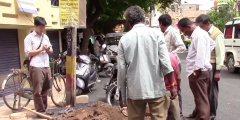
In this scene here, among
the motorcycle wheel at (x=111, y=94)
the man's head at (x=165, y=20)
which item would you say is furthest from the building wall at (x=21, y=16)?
the man's head at (x=165, y=20)

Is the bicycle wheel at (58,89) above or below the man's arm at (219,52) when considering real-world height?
below

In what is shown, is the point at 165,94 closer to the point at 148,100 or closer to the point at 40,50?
the point at 148,100

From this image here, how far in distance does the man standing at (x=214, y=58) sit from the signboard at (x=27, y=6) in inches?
192

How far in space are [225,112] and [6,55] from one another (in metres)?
6.09

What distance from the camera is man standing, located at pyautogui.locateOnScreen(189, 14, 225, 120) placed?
4.05 metres

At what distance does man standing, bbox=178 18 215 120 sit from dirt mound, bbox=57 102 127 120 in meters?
1.33

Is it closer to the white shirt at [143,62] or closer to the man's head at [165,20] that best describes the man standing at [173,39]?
the man's head at [165,20]

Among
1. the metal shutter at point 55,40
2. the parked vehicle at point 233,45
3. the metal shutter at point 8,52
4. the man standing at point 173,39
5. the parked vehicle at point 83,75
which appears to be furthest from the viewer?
the metal shutter at point 55,40

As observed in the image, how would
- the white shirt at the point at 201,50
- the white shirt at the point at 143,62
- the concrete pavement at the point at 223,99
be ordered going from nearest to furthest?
the white shirt at the point at 143,62
the white shirt at the point at 201,50
the concrete pavement at the point at 223,99

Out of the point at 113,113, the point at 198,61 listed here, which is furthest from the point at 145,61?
the point at 113,113

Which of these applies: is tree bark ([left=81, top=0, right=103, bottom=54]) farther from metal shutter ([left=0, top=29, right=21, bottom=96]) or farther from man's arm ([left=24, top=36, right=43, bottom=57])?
man's arm ([left=24, top=36, right=43, bottom=57])

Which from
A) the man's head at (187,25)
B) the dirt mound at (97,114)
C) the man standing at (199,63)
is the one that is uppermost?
the man's head at (187,25)

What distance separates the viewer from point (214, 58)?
4.16m

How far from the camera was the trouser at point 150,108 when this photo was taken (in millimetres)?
2648
